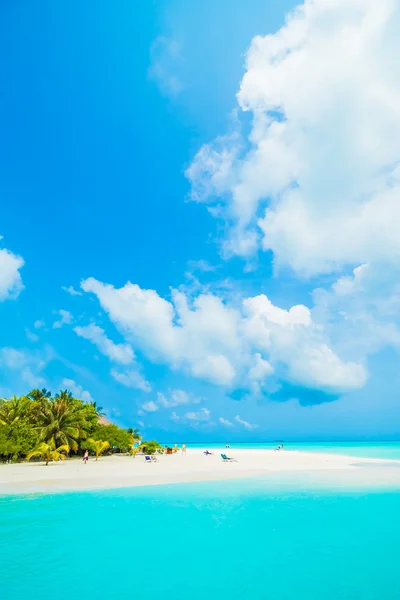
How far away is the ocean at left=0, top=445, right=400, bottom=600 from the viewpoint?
24.5 ft

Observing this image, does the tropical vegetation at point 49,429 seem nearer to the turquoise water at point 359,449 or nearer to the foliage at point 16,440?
the foliage at point 16,440

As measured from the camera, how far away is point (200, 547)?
9.88 metres

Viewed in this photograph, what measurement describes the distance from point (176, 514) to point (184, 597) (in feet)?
21.7

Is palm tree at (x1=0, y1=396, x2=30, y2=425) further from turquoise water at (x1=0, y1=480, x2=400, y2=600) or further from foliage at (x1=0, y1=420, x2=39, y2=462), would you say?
turquoise water at (x1=0, y1=480, x2=400, y2=600)

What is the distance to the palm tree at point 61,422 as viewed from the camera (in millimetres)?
33188

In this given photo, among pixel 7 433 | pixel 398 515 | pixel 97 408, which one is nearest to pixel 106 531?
pixel 398 515

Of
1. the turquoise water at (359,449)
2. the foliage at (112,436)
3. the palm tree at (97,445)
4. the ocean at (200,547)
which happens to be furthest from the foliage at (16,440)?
the turquoise water at (359,449)

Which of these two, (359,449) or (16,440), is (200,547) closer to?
(16,440)

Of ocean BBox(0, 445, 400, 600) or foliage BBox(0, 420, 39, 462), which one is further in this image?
foliage BBox(0, 420, 39, 462)

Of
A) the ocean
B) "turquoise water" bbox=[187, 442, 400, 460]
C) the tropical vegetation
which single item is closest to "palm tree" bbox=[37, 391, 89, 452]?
the tropical vegetation

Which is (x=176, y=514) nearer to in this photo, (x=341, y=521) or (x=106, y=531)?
(x=106, y=531)

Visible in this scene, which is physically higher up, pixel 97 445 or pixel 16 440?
pixel 16 440

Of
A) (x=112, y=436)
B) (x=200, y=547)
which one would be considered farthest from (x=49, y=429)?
(x=200, y=547)

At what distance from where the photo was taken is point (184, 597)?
7098mm
